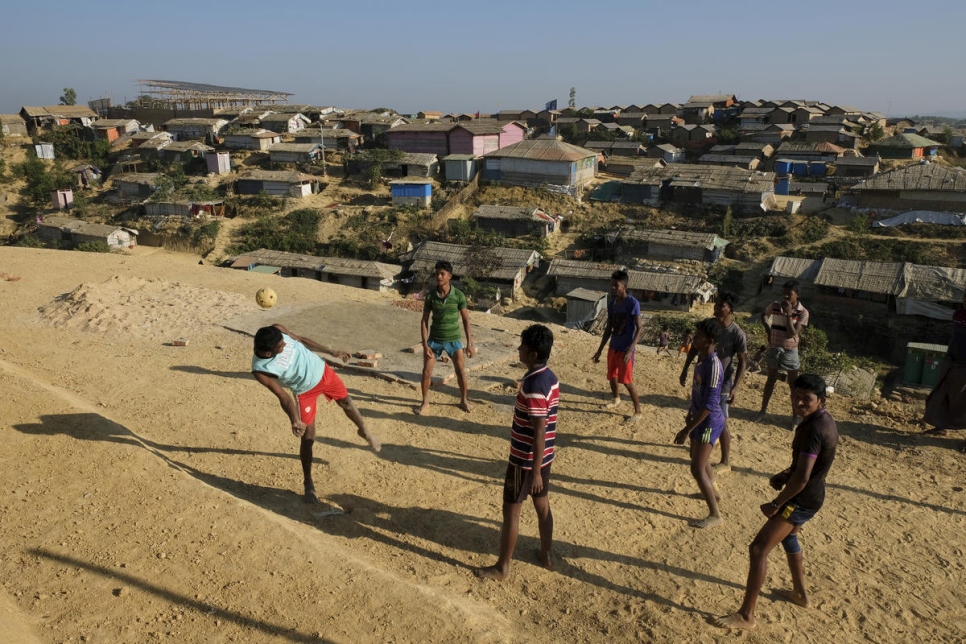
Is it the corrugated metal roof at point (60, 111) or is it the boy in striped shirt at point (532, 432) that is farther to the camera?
the corrugated metal roof at point (60, 111)

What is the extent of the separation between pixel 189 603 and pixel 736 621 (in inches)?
142

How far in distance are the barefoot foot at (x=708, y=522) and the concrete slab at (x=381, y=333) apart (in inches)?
153

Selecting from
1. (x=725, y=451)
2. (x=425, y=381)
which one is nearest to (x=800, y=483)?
(x=725, y=451)

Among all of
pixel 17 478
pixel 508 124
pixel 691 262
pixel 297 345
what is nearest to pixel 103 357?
pixel 17 478

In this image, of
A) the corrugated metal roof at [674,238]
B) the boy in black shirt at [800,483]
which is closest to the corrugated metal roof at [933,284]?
the corrugated metal roof at [674,238]

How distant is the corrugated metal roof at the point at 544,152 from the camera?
124 feet

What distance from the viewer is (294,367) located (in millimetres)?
5043

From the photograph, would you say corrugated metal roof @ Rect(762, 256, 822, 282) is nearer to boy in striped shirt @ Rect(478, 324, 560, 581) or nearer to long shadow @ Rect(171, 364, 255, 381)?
long shadow @ Rect(171, 364, 255, 381)

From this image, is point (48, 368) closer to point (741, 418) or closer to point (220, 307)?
point (220, 307)

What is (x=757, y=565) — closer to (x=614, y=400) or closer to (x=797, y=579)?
(x=797, y=579)

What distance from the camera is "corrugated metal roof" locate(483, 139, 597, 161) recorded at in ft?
124

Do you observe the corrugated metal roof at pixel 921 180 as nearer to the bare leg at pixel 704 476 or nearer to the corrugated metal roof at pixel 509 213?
the corrugated metal roof at pixel 509 213

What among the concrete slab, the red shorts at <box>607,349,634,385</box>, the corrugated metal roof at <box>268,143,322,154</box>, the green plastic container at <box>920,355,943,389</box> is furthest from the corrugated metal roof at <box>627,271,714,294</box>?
the corrugated metal roof at <box>268,143,322,154</box>

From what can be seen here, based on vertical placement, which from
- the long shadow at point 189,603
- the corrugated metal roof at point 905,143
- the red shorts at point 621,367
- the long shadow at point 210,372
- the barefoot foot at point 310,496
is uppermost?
the corrugated metal roof at point 905,143
